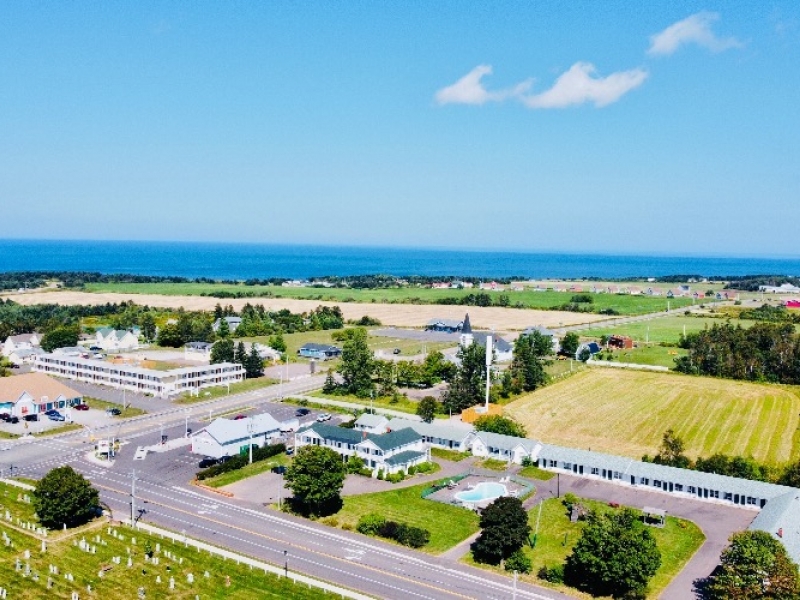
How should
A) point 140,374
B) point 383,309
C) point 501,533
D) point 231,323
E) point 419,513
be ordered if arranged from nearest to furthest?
point 501,533 < point 419,513 < point 140,374 < point 231,323 < point 383,309

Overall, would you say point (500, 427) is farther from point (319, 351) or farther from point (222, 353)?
point (319, 351)

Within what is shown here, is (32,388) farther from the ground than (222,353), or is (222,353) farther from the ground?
(222,353)

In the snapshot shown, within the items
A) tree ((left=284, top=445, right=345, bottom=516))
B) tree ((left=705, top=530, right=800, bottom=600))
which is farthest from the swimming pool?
tree ((left=705, top=530, right=800, bottom=600))

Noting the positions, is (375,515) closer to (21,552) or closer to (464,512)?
(464,512)

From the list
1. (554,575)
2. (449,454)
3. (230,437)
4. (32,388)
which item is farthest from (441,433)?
(32,388)

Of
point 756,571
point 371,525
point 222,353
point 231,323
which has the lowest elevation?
point 371,525

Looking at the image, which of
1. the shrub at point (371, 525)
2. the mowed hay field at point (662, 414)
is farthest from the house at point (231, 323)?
the shrub at point (371, 525)
